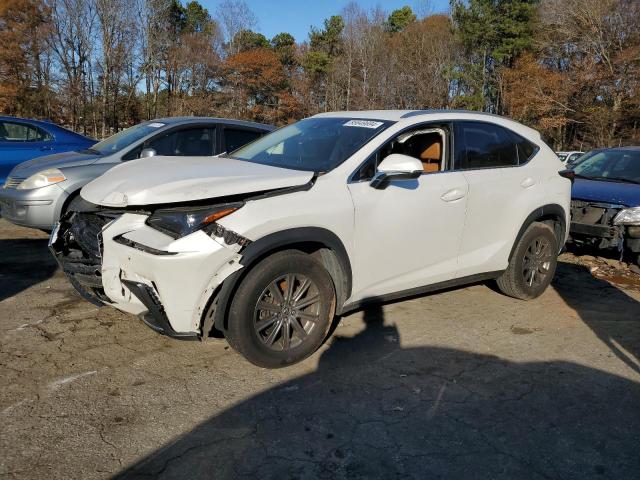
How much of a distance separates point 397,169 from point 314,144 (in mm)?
906

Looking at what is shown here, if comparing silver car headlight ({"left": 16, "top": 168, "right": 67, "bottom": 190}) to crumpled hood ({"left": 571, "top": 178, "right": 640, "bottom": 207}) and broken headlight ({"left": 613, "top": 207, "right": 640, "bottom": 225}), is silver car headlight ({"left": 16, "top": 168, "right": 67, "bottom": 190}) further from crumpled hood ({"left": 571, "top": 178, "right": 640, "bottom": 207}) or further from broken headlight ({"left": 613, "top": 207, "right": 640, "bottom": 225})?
broken headlight ({"left": 613, "top": 207, "right": 640, "bottom": 225})

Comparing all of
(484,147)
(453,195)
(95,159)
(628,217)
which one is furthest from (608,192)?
(95,159)

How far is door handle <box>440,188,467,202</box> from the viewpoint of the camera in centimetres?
414

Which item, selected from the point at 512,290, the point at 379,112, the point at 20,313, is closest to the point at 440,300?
the point at 512,290

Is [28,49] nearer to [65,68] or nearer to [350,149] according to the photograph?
[65,68]

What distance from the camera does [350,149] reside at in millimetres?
3875

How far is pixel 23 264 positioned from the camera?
574cm

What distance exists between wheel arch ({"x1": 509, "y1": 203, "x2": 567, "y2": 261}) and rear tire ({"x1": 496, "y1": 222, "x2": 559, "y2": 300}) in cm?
7

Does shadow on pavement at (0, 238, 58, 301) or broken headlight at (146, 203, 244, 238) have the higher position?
broken headlight at (146, 203, 244, 238)

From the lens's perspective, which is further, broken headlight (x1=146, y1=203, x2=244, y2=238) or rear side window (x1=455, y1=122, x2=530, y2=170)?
rear side window (x1=455, y1=122, x2=530, y2=170)

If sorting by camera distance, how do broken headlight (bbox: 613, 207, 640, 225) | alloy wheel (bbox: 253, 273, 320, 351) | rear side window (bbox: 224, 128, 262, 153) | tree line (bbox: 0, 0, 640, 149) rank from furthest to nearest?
tree line (bbox: 0, 0, 640, 149)
rear side window (bbox: 224, 128, 262, 153)
broken headlight (bbox: 613, 207, 640, 225)
alloy wheel (bbox: 253, 273, 320, 351)

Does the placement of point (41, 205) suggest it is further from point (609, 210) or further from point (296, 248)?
point (609, 210)

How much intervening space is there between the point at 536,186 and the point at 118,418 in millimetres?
4003

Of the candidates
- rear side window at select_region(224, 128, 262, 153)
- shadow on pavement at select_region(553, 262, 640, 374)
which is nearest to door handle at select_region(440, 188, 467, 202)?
shadow on pavement at select_region(553, 262, 640, 374)
